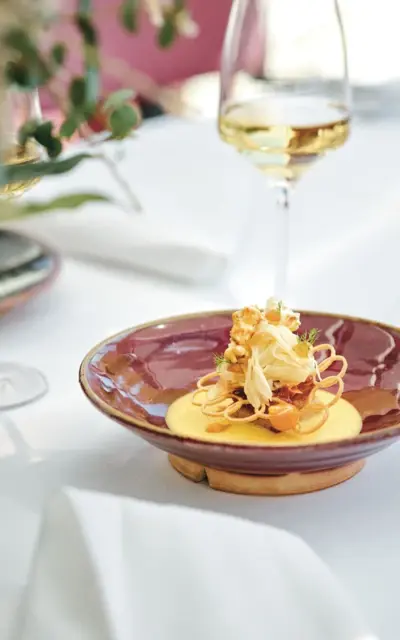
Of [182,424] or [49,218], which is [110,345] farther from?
[49,218]

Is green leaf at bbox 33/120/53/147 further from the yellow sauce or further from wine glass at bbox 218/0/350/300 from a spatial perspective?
wine glass at bbox 218/0/350/300

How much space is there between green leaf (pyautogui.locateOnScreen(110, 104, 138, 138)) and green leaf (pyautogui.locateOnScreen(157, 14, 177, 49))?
12 centimetres

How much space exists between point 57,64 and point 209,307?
599 millimetres

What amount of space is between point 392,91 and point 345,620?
5.61 ft

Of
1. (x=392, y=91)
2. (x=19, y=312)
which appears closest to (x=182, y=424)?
(x=19, y=312)

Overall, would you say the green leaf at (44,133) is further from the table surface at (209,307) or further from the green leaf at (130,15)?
the table surface at (209,307)

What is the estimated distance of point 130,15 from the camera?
443mm

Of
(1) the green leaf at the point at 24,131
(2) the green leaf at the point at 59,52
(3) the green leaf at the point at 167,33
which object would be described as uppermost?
(3) the green leaf at the point at 167,33

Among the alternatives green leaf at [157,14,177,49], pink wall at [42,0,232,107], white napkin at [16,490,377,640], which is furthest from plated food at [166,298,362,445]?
pink wall at [42,0,232,107]

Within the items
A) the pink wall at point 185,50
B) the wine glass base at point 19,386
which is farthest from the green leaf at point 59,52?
the pink wall at point 185,50

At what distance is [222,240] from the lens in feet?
3.76

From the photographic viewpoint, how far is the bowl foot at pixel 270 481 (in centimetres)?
58

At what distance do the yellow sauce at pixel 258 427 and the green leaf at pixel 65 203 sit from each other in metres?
0.24

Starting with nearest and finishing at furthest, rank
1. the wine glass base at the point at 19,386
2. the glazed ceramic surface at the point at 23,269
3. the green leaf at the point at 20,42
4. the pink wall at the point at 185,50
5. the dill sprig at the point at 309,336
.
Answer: the green leaf at the point at 20,42 < the dill sprig at the point at 309,336 < the wine glass base at the point at 19,386 < the glazed ceramic surface at the point at 23,269 < the pink wall at the point at 185,50
